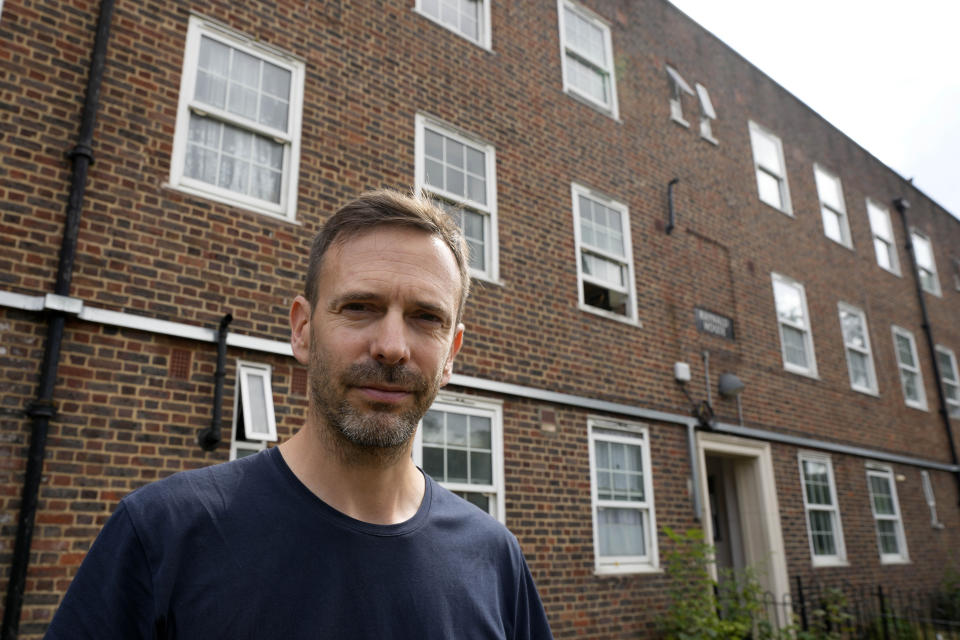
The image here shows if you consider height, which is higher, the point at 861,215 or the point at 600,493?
the point at 861,215

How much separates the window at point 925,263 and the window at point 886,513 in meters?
6.24

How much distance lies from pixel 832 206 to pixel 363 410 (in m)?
14.9

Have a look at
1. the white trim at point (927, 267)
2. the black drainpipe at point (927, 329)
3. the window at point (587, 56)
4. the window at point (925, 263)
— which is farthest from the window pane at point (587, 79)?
the window at point (925, 263)

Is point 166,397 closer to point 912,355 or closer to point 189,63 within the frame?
point 189,63

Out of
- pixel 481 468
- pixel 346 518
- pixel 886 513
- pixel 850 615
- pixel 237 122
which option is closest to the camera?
pixel 346 518

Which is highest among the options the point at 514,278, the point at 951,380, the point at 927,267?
the point at 927,267

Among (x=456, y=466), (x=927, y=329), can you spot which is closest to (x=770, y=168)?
(x=927, y=329)

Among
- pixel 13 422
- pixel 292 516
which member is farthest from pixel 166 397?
pixel 292 516

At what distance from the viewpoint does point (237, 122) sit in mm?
5918

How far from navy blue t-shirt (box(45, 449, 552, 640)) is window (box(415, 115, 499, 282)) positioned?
574 centimetres

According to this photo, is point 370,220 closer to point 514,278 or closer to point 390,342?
point 390,342

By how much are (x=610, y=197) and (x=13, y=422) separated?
714 centimetres

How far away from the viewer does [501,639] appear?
4.97ft

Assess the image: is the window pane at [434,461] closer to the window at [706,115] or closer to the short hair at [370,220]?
the short hair at [370,220]
